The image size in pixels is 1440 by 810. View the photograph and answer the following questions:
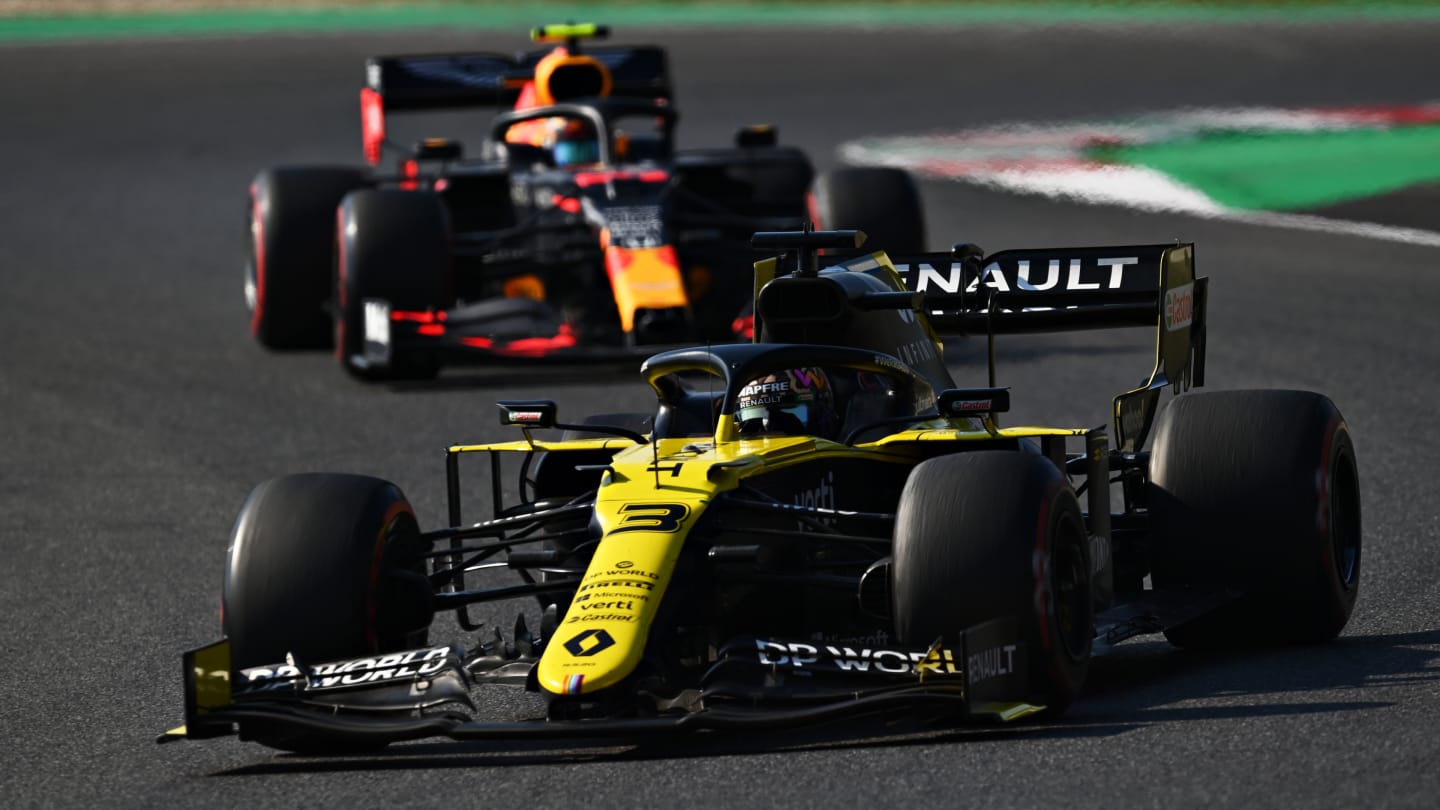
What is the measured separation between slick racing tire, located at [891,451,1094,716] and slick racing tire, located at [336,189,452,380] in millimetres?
8096

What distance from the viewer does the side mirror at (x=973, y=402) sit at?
7.44 m

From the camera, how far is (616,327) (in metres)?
14.9

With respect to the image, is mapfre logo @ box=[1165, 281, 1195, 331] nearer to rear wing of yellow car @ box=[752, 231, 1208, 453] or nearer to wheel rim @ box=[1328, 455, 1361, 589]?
rear wing of yellow car @ box=[752, 231, 1208, 453]

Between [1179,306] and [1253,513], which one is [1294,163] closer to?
[1179,306]

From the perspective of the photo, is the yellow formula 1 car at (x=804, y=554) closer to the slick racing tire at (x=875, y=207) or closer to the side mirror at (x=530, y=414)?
the side mirror at (x=530, y=414)

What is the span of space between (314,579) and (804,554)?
1.43m

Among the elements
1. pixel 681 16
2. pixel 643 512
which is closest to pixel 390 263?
pixel 643 512

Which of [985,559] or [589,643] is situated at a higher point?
[985,559]

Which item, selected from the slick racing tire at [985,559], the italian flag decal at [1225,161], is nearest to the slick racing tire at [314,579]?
the slick racing tire at [985,559]

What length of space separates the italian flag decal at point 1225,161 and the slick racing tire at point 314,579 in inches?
552

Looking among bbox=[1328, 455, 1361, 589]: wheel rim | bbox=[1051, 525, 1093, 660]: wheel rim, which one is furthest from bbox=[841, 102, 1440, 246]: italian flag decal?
bbox=[1051, 525, 1093, 660]: wheel rim

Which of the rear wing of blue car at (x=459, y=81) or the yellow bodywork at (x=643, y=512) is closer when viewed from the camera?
the yellow bodywork at (x=643, y=512)

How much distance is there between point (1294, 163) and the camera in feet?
81.3

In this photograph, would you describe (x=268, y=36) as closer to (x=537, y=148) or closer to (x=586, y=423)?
(x=537, y=148)
